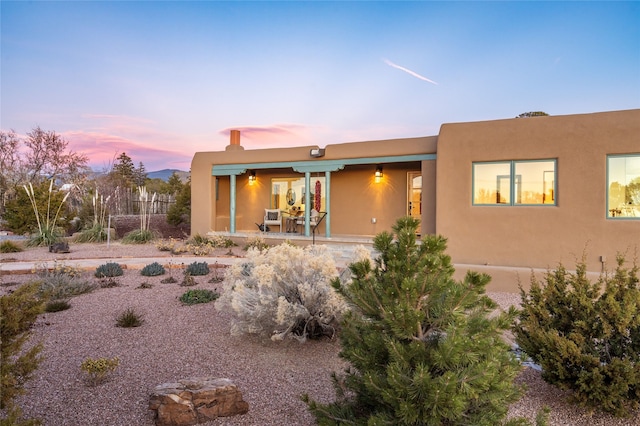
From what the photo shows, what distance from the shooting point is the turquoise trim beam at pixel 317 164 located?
33.0 feet

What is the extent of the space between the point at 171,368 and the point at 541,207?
7535 millimetres

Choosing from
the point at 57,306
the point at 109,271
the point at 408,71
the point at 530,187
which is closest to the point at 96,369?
the point at 57,306

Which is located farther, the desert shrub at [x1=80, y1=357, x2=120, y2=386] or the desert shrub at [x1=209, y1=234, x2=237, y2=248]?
the desert shrub at [x1=209, y1=234, x2=237, y2=248]

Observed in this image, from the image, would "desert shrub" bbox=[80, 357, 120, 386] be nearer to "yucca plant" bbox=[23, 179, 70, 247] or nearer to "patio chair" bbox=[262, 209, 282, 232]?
"patio chair" bbox=[262, 209, 282, 232]

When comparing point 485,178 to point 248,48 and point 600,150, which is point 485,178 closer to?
point 600,150

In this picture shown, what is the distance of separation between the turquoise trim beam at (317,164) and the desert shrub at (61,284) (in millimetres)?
6357

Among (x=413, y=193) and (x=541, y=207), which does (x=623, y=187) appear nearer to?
(x=541, y=207)

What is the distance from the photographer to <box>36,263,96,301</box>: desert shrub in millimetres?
5707

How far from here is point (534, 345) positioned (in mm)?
3027

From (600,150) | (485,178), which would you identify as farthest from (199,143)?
(600,150)

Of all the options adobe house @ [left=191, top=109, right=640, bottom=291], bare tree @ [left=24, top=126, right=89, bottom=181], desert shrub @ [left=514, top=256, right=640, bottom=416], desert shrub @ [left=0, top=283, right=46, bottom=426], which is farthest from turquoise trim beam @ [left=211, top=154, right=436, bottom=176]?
bare tree @ [left=24, top=126, right=89, bottom=181]

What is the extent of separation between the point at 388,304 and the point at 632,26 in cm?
1109

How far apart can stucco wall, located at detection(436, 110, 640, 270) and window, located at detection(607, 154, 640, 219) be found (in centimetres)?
17

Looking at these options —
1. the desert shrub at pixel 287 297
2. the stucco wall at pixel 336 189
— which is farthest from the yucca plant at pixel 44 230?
the desert shrub at pixel 287 297
